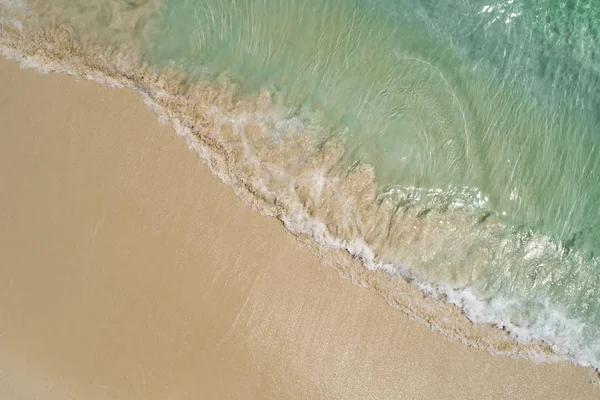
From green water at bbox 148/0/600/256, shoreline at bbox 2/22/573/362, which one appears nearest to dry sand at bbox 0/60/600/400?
shoreline at bbox 2/22/573/362

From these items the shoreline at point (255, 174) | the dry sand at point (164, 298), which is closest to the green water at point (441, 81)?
the shoreline at point (255, 174)

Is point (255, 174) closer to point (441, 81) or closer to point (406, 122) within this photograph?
point (406, 122)

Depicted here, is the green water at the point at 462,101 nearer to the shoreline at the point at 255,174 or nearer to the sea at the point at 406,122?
the sea at the point at 406,122

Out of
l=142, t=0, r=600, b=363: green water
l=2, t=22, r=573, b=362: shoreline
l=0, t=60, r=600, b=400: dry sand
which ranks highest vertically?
l=142, t=0, r=600, b=363: green water

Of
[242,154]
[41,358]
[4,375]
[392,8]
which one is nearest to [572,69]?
[392,8]

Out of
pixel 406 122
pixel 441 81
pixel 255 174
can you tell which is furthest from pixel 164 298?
pixel 441 81

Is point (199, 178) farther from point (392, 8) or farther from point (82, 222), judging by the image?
point (392, 8)

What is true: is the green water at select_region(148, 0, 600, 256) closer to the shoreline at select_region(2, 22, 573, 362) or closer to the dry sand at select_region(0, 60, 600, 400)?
the shoreline at select_region(2, 22, 573, 362)
